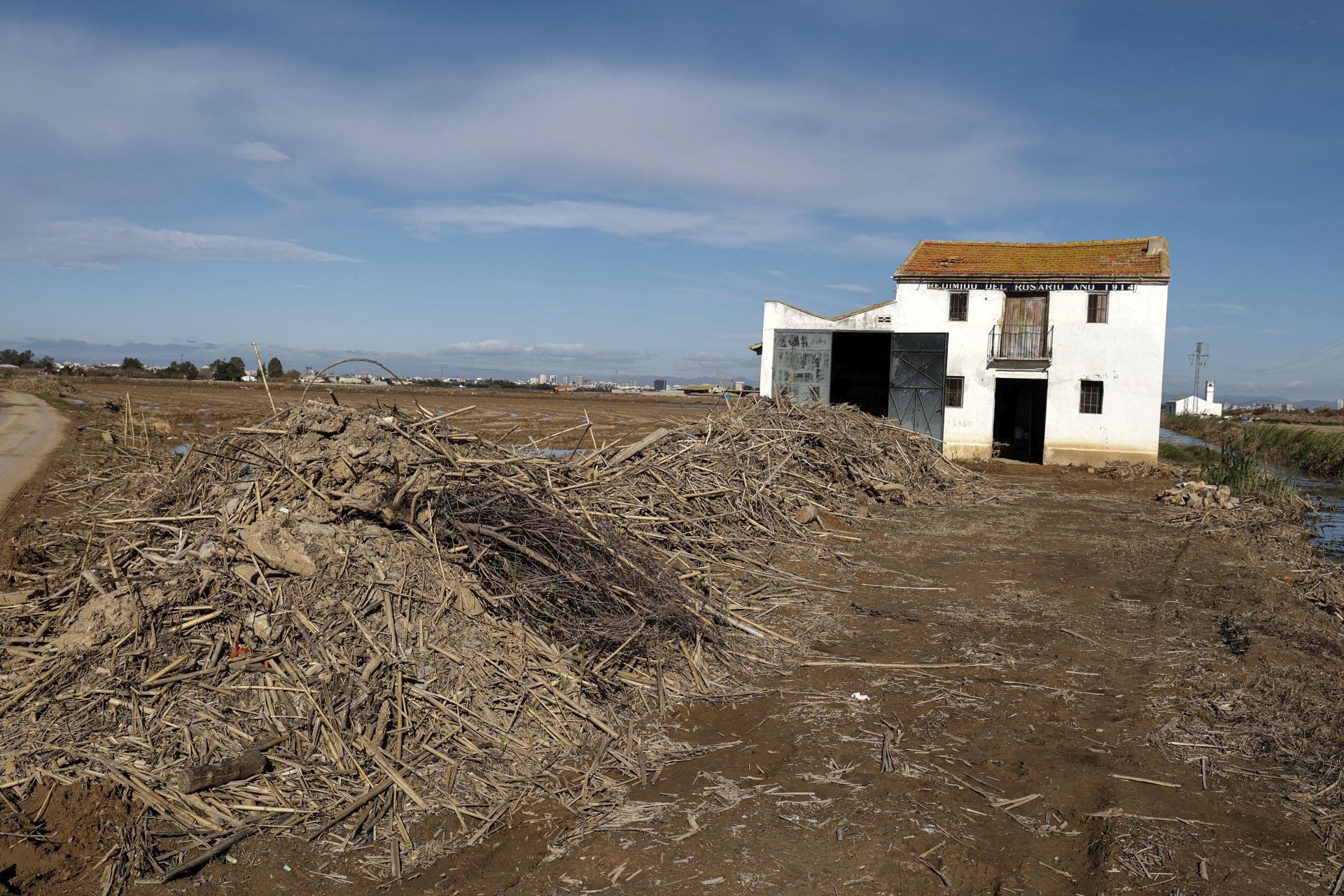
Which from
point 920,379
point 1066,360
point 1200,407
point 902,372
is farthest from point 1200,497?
point 1200,407

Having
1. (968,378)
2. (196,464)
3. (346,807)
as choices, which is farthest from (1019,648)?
(968,378)

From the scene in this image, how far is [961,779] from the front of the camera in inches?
181

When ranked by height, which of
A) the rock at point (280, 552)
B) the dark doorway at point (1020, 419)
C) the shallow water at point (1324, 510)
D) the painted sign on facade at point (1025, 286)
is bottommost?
the shallow water at point (1324, 510)

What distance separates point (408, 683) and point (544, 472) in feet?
9.75

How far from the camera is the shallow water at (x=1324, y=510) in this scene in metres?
13.4

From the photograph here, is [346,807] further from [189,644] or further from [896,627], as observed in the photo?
[896,627]

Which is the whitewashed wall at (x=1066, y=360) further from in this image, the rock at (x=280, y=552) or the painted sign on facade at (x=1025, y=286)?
the rock at (x=280, y=552)

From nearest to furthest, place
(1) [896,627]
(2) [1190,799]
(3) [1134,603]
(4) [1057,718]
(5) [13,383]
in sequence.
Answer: (2) [1190,799] → (4) [1057,718] → (1) [896,627] → (3) [1134,603] → (5) [13,383]

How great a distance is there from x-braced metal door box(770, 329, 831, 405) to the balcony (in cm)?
443

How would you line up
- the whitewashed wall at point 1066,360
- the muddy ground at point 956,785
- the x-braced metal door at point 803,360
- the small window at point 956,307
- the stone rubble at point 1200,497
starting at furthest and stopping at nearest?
the x-braced metal door at point 803,360, the small window at point 956,307, the whitewashed wall at point 1066,360, the stone rubble at point 1200,497, the muddy ground at point 956,785

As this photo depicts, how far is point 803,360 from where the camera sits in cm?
2331

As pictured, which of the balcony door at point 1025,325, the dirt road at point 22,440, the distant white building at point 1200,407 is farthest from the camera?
the distant white building at point 1200,407

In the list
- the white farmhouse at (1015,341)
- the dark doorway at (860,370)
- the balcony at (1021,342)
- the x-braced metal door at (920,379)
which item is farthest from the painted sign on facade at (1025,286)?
the dark doorway at (860,370)

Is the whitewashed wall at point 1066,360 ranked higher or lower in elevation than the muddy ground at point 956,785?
higher
